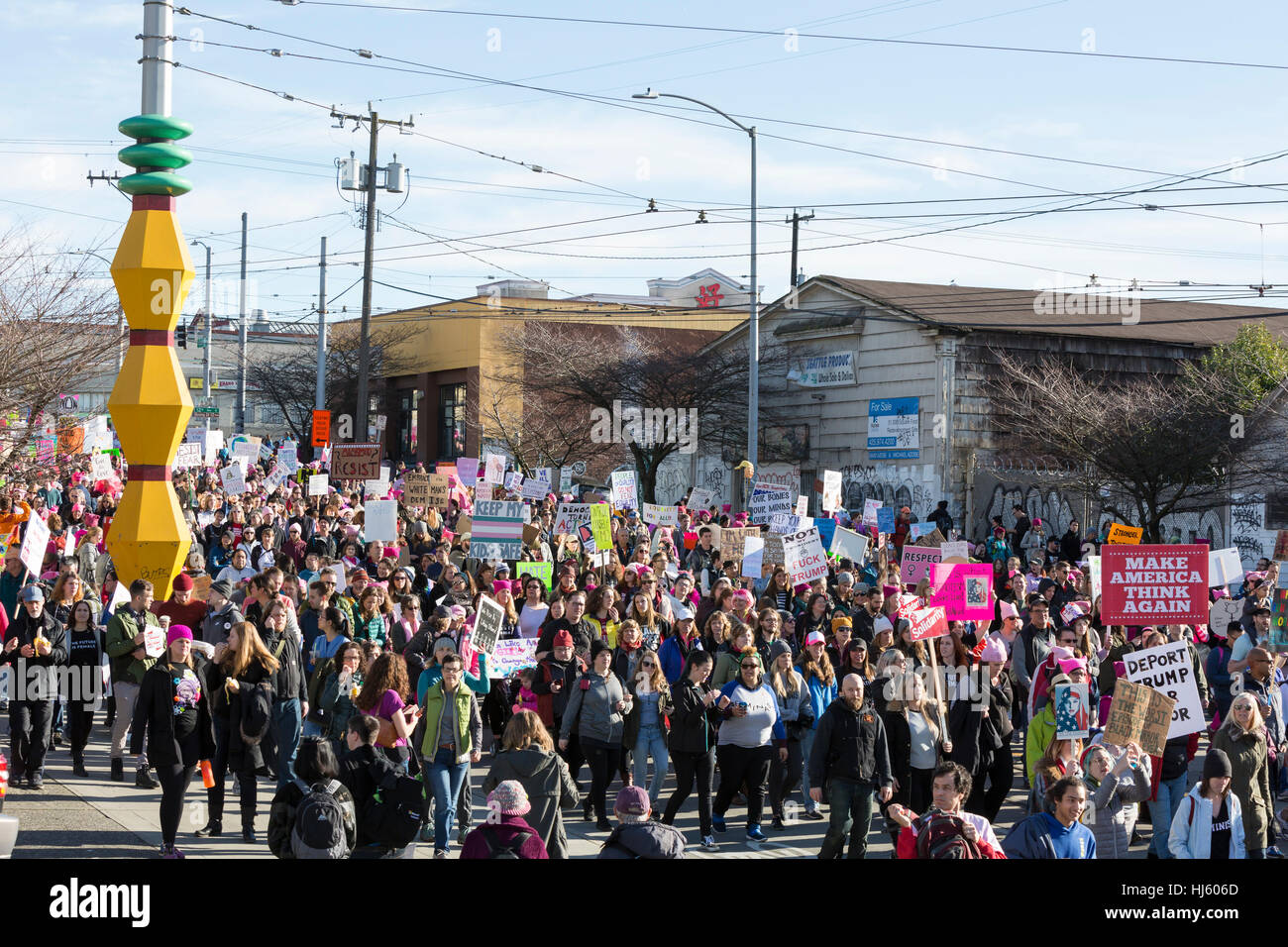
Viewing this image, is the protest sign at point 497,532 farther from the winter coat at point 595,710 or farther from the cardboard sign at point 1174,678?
the cardboard sign at point 1174,678

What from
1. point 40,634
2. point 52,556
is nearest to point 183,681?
point 40,634

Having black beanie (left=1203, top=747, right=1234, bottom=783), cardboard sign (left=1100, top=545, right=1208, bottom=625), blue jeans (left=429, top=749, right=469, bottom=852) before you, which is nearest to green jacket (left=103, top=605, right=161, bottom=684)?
blue jeans (left=429, top=749, right=469, bottom=852)

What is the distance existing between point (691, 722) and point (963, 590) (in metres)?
4.47

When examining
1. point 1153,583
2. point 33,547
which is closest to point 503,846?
point 1153,583

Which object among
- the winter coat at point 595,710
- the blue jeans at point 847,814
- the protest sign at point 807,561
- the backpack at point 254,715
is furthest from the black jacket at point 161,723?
the protest sign at point 807,561

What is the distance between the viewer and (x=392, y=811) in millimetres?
7422

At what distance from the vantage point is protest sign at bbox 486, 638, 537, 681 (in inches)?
471

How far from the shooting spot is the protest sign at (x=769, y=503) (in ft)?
70.1

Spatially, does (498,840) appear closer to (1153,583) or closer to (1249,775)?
(1249,775)

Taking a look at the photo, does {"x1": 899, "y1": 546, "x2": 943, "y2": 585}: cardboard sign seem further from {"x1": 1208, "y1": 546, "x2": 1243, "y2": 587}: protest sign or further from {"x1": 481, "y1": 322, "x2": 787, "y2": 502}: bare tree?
{"x1": 481, "y1": 322, "x2": 787, "y2": 502}: bare tree

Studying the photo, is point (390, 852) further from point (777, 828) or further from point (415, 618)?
point (415, 618)

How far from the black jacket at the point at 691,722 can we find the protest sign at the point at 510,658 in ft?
5.50

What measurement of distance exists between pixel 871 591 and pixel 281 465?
17521 mm

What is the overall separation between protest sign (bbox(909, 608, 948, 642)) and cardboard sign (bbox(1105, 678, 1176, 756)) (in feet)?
9.03
